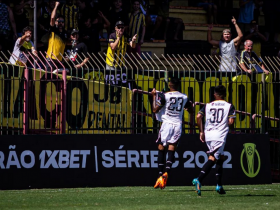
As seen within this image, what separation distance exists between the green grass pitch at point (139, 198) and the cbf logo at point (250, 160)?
1.30 meters

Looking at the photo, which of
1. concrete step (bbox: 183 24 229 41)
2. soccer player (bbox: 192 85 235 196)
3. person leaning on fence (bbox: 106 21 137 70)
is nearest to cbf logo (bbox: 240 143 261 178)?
soccer player (bbox: 192 85 235 196)

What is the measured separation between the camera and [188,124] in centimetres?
1470

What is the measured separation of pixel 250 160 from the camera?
14352 millimetres

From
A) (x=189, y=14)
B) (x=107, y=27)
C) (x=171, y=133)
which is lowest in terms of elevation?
(x=171, y=133)

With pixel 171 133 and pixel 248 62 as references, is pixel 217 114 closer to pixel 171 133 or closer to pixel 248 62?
pixel 171 133

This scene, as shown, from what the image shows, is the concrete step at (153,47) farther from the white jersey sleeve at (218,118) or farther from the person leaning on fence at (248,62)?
the white jersey sleeve at (218,118)

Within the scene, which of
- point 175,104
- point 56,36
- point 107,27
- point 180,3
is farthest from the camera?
point 180,3

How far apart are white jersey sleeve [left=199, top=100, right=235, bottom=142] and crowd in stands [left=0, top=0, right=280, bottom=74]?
3518 mm

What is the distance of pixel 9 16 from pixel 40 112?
447 cm

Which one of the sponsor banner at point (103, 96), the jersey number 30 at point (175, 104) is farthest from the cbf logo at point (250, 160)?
the jersey number 30 at point (175, 104)

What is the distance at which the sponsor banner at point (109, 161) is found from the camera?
44.3ft

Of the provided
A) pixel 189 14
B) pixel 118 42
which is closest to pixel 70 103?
pixel 118 42

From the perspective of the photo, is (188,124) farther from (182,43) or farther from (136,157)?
(182,43)

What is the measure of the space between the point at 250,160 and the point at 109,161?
9.40 feet
